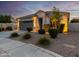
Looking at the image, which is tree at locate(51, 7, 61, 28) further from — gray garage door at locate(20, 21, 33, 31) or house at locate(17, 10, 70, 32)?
gray garage door at locate(20, 21, 33, 31)

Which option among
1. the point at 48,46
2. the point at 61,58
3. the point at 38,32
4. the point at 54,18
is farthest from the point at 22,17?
the point at 61,58

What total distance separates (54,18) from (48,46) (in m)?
5.13

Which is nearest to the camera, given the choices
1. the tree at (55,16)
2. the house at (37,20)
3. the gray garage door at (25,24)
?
the tree at (55,16)

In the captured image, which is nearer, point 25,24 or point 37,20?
point 37,20

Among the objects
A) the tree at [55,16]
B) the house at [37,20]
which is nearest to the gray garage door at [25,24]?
the house at [37,20]

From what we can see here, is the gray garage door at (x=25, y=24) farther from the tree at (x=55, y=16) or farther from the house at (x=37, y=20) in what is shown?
the tree at (x=55, y=16)

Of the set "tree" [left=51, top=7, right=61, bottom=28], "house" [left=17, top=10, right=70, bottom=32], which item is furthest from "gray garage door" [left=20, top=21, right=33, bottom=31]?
"tree" [left=51, top=7, right=61, bottom=28]

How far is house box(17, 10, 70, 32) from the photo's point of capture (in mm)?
15756

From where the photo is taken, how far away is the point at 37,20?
16344 mm

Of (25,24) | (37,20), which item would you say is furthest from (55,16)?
(25,24)

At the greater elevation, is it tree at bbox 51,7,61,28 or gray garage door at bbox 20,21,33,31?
tree at bbox 51,7,61,28

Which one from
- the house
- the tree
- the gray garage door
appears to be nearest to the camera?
the tree

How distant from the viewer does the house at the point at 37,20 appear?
15756mm

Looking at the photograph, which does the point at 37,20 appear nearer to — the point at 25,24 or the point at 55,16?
the point at 25,24
